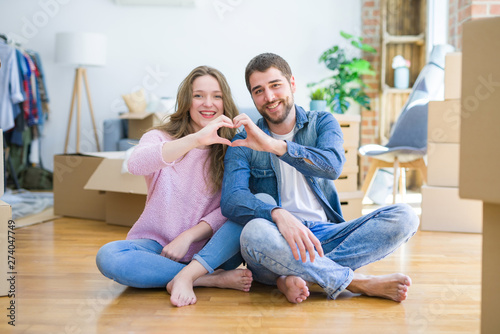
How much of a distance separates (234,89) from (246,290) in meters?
3.44

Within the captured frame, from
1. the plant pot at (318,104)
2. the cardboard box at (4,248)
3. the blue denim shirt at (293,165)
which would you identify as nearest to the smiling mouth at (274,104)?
the blue denim shirt at (293,165)

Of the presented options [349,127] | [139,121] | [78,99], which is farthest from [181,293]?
[78,99]

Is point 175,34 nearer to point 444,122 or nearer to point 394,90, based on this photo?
point 394,90

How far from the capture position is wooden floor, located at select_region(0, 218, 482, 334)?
4.41 feet

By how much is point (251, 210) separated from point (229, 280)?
258mm

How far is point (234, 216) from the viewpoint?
5.35 feet

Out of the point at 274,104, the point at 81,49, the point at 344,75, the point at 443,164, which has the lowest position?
the point at 443,164

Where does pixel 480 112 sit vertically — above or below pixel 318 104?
below

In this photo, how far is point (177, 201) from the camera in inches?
70.2

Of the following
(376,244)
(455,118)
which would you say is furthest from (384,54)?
(376,244)

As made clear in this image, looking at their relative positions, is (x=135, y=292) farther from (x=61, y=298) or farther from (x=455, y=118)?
(x=455, y=118)

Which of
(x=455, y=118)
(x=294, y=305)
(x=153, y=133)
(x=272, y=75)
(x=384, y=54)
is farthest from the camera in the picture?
(x=384, y=54)

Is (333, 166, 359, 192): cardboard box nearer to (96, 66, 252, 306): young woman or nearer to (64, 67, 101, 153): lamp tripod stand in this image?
(96, 66, 252, 306): young woman

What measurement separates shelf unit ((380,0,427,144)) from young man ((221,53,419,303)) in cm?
317
